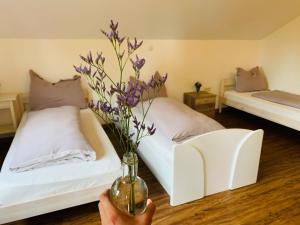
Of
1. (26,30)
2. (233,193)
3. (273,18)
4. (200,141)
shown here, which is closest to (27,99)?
(26,30)

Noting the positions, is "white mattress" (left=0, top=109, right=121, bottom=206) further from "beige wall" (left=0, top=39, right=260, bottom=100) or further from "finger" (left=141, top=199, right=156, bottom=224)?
"beige wall" (left=0, top=39, right=260, bottom=100)

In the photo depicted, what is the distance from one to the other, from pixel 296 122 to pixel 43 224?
2898 mm

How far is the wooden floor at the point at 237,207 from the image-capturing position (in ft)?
5.63

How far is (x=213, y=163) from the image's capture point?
1.88m

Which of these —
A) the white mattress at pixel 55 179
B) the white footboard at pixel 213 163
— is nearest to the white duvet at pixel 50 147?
the white mattress at pixel 55 179

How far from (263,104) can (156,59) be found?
1.66m

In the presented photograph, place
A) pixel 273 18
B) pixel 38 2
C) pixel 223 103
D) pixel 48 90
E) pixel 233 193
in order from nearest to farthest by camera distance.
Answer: pixel 233 193 < pixel 38 2 < pixel 48 90 < pixel 273 18 < pixel 223 103

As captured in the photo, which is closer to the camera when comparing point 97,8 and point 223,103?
point 97,8

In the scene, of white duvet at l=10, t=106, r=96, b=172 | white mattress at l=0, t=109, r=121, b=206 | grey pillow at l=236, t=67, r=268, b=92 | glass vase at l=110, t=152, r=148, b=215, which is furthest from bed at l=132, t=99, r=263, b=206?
grey pillow at l=236, t=67, r=268, b=92

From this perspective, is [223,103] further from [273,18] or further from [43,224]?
[43,224]

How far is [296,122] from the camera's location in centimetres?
284

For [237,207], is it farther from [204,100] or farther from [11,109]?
[11,109]

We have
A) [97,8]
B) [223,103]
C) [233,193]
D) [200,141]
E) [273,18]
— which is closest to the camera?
[200,141]

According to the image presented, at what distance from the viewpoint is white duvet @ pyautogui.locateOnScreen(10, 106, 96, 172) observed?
163 cm
